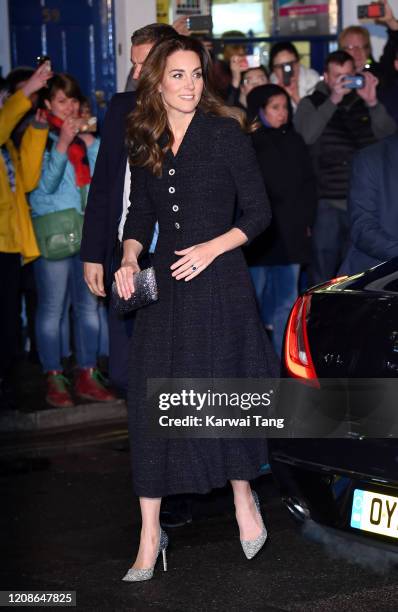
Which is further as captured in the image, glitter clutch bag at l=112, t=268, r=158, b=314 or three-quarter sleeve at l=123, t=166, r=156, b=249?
three-quarter sleeve at l=123, t=166, r=156, b=249

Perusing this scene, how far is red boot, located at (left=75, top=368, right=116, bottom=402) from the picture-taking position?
9.30 metres

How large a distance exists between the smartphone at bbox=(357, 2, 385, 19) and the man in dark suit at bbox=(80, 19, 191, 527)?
18.5 ft

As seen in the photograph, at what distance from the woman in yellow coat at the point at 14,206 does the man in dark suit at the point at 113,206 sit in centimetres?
274

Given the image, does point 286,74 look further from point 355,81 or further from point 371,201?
point 371,201

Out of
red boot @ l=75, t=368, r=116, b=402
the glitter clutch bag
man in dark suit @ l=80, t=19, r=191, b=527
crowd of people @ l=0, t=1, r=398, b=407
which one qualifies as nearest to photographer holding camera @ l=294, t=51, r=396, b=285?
crowd of people @ l=0, t=1, r=398, b=407

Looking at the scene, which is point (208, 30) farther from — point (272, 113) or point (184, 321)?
point (184, 321)

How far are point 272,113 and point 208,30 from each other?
1.23 metres

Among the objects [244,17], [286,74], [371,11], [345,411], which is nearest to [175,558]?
[345,411]

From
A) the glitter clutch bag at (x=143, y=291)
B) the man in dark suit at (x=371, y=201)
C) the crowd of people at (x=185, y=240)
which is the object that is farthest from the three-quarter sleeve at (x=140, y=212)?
the man in dark suit at (x=371, y=201)

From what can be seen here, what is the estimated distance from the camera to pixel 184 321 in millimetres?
5434

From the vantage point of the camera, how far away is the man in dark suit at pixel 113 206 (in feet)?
19.8

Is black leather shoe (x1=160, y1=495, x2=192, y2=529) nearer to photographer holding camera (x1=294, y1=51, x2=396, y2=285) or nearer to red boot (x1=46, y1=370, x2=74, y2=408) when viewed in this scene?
red boot (x1=46, y1=370, x2=74, y2=408)

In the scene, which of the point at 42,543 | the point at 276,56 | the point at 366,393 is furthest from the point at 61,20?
the point at 366,393

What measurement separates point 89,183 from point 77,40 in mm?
4870
